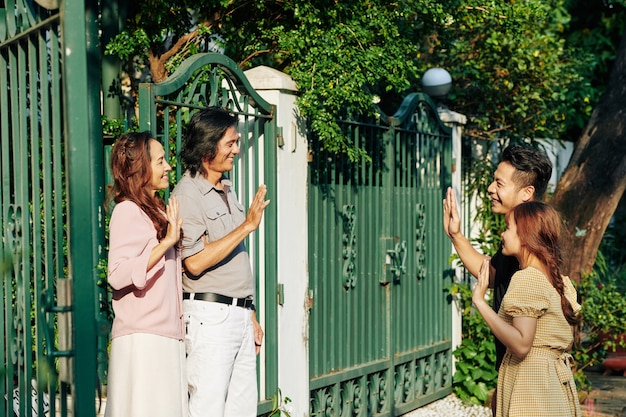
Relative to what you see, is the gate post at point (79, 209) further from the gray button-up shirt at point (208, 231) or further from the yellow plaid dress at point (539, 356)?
the yellow plaid dress at point (539, 356)

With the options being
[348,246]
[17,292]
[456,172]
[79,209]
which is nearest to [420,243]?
[456,172]

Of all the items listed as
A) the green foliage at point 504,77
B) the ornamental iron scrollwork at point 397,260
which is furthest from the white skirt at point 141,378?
the green foliage at point 504,77

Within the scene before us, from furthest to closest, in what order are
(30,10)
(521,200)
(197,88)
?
(197,88), (521,200), (30,10)

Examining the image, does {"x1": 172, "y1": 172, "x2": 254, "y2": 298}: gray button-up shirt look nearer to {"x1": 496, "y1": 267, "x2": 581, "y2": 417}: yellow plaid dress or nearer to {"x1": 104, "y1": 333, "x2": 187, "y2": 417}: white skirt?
{"x1": 104, "y1": 333, "x2": 187, "y2": 417}: white skirt

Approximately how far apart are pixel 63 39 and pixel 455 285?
5.89m

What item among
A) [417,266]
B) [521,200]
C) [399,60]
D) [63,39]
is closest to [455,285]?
[417,266]

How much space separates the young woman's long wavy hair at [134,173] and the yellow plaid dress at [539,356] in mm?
1556

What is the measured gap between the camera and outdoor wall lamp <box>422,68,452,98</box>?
8.77m

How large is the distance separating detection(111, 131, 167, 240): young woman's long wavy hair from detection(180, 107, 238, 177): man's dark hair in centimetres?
50

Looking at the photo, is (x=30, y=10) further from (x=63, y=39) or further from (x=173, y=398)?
(x=173, y=398)

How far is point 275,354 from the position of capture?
6.07 metres

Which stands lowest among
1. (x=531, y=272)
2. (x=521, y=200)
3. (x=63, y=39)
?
(x=531, y=272)

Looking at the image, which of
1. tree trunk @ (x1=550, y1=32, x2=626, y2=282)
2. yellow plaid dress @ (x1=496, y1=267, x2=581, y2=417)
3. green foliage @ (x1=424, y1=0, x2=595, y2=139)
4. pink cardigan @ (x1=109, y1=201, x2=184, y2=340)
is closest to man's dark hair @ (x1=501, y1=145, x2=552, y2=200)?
yellow plaid dress @ (x1=496, y1=267, x2=581, y2=417)

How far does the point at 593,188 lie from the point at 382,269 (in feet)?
8.34
